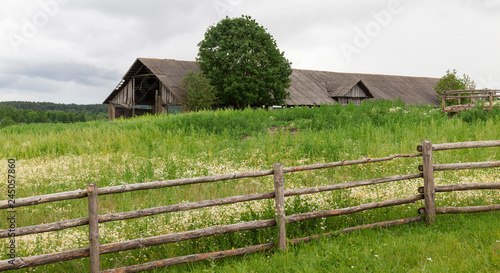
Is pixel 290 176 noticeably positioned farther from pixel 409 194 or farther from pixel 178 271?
pixel 178 271

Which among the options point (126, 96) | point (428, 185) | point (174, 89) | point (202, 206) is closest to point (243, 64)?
point (174, 89)

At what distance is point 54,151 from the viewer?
13391 mm

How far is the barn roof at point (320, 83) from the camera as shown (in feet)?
107

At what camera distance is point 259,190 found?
8180 mm

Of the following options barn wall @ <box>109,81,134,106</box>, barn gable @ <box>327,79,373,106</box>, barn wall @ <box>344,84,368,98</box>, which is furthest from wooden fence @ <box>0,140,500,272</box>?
barn wall @ <box>344,84,368,98</box>

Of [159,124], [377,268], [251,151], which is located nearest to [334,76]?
[159,124]

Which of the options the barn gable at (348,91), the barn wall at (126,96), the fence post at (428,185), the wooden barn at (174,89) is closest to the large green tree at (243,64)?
the wooden barn at (174,89)

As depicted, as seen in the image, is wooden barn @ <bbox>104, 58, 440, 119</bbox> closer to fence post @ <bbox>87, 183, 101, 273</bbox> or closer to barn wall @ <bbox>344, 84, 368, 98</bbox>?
barn wall @ <bbox>344, 84, 368, 98</bbox>

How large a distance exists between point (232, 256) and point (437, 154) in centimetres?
770

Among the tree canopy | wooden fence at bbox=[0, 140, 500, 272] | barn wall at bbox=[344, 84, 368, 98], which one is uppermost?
barn wall at bbox=[344, 84, 368, 98]

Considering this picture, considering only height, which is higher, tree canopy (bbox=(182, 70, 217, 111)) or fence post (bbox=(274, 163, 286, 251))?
tree canopy (bbox=(182, 70, 217, 111))

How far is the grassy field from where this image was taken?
5305 mm

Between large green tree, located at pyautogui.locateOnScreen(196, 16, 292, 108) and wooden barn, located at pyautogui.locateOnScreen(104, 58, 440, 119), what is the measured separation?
271 cm

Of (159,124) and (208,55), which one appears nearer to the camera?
(159,124)
